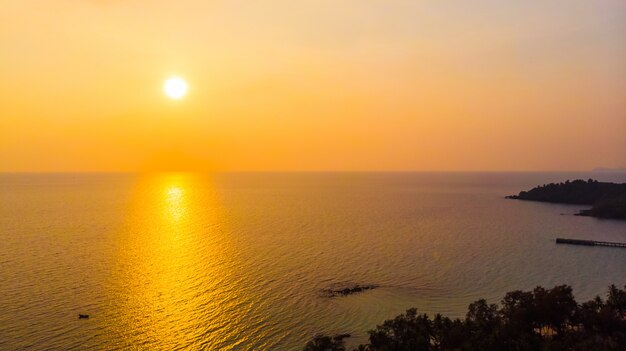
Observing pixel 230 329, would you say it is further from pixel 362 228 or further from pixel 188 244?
pixel 362 228

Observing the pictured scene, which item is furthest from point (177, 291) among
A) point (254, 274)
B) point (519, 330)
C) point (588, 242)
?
point (588, 242)

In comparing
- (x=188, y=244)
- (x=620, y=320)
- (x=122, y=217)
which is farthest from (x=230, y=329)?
(x=122, y=217)

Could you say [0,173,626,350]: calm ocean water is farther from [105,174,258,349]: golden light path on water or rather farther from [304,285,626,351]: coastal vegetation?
[304,285,626,351]: coastal vegetation

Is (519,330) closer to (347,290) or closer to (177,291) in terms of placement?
(347,290)

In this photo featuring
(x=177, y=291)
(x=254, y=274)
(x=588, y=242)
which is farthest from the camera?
(x=588, y=242)

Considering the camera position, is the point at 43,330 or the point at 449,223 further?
the point at 449,223

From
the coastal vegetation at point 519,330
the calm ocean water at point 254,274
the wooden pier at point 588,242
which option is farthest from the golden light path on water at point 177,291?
the wooden pier at point 588,242

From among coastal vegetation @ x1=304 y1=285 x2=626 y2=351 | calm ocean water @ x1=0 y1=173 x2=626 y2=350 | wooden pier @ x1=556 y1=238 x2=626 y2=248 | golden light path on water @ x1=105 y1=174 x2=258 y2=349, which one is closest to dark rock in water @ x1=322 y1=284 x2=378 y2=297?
calm ocean water @ x1=0 y1=173 x2=626 y2=350

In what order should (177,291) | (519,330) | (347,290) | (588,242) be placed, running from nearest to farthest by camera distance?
(519,330)
(347,290)
(177,291)
(588,242)
